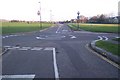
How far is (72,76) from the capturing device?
945cm

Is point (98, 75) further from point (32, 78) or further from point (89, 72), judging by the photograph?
point (32, 78)

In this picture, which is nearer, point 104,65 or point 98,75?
point 98,75

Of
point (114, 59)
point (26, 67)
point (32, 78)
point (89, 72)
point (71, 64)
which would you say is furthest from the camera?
point (114, 59)

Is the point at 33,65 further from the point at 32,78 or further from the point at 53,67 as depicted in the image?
the point at 32,78

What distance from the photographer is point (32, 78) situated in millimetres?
9172

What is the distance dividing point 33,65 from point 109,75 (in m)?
3.63

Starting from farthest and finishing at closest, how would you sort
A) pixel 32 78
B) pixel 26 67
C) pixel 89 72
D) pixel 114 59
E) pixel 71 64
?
pixel 114 59 → pixel 71 64 → pixel 26 67 → pixel 89 72 → pixel 32 78

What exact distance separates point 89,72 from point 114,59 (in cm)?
342

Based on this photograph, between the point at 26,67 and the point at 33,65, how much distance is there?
1.96 ft

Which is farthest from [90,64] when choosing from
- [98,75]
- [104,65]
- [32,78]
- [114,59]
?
[32,78]

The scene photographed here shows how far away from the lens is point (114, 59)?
13.3 metres

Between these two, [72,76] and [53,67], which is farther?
[53,67]

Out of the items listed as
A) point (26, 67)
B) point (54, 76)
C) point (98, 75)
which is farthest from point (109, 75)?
point (26, 67)

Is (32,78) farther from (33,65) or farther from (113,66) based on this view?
(113,66)
